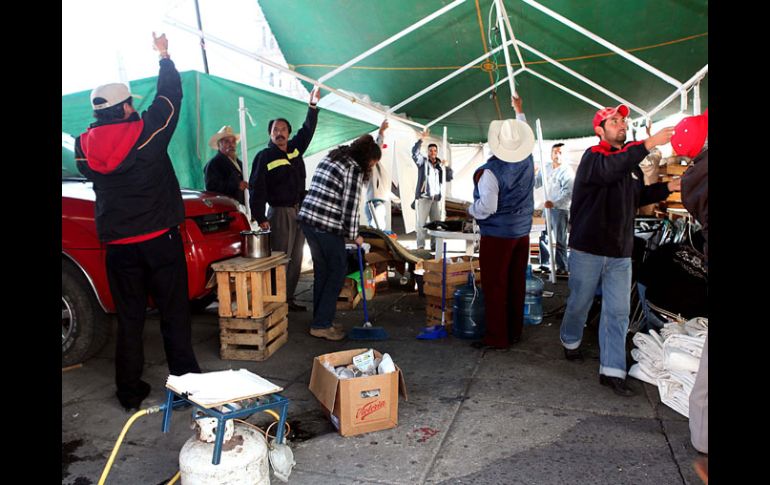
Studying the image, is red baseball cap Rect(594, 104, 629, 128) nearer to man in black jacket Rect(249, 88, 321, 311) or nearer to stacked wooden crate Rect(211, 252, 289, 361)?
stacked wooden crate Rect(211, 252, 289, 361)

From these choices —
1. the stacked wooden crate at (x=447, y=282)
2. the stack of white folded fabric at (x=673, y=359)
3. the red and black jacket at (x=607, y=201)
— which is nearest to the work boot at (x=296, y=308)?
the stacked wooden crate at (x=447, y=282)

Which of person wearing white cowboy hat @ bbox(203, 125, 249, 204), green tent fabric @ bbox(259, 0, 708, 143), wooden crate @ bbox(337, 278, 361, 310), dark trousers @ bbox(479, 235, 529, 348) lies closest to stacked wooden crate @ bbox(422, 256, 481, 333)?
dark trousers @ bbox(479, 235, 529, 348)

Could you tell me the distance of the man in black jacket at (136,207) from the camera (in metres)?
3.68

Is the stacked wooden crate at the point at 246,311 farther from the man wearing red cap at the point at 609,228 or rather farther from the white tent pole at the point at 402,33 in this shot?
the white tent pole at the point at 402,33

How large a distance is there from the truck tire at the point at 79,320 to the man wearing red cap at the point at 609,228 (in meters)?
3.82

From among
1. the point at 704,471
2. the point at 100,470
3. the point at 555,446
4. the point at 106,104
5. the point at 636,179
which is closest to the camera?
the point at 704,471

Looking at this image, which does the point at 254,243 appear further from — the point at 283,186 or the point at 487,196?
the point at 487,196

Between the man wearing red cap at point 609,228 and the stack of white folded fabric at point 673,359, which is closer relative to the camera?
the stack of white folded fabric at point 673,359
